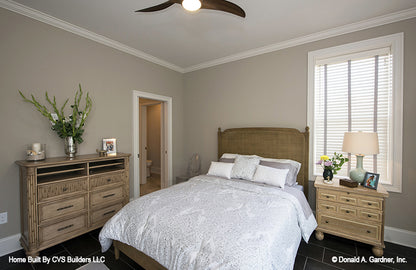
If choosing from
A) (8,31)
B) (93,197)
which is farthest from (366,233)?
(8,31)

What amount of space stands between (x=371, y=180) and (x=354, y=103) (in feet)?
3.54

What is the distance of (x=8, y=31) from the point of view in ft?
7.15

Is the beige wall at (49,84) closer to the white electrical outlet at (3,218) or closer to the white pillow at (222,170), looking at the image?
the white electrical outlet at (3,218)

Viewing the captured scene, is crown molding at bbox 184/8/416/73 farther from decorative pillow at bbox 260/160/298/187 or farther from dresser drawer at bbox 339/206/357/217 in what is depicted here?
dresser drawer at bbox 339/206/357/217

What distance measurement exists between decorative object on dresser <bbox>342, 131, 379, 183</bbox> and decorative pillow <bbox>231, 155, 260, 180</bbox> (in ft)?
3.81

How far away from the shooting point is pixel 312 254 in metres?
2.18

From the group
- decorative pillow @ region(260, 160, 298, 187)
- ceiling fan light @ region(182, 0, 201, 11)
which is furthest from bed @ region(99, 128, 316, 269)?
ceiling fan light @ region(182, 0, 201, 11)

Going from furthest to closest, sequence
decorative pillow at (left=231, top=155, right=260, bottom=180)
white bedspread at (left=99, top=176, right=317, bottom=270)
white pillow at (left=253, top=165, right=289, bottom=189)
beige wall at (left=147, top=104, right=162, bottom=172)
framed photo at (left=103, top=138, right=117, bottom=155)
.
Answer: beige wall at (left=147, top=104, right=162, bottom=172) → framed photo at (left=103, top=138, right=117, bottom=155) → decorative pillow at (left=231, top=155, right=260, bottom=180) → white pillow at (left=253, top=165, right=289, bottom=189) → white bedspread at (left=99, top=176, right=317, bottom=270)

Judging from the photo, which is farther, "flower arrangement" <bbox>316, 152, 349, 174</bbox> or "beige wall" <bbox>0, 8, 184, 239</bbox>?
"flower arrangement" <bbox>316, 152, 349, 174</bbox>

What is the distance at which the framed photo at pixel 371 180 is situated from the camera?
2.23 meters

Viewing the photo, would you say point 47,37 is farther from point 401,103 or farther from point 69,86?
point 401,103

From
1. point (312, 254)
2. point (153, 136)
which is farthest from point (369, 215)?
point (153, 136)

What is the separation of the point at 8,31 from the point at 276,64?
3.60m

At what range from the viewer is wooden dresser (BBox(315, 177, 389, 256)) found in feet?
7.02
